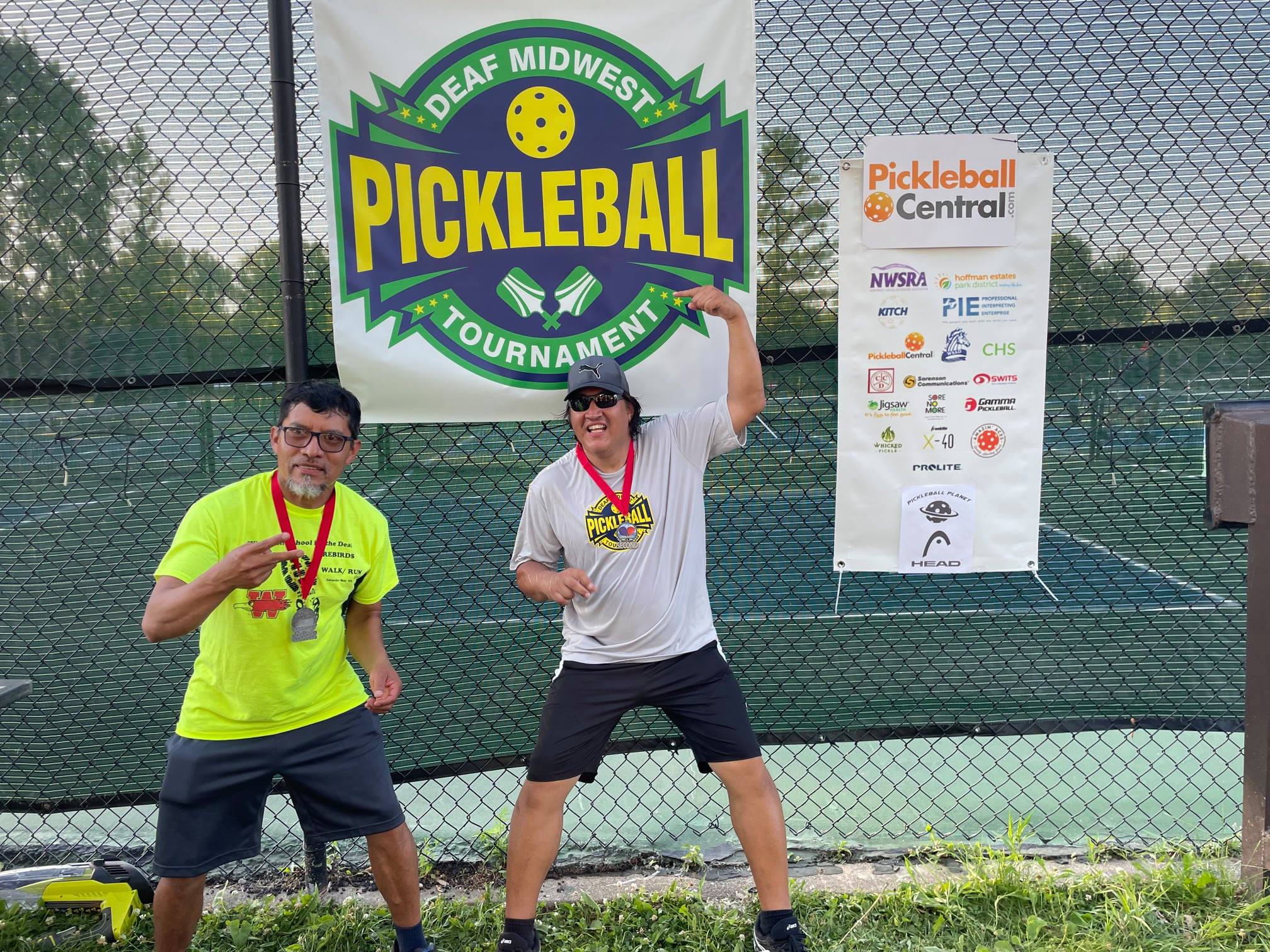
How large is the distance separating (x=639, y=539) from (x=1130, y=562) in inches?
81.6

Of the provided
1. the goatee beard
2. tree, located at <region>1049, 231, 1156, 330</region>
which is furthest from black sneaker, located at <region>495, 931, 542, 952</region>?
tree, located at <region>1049, 231, 1156, 330</region>

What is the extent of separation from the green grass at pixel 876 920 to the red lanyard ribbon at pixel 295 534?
48.1 inches

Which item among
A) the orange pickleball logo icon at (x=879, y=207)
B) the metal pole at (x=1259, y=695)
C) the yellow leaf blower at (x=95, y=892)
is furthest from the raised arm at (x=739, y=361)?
the yellow leaf blower at (x=95, y=892)

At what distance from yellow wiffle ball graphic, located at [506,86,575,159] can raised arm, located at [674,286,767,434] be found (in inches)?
27.4

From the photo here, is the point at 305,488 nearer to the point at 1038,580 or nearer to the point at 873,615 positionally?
the point at 873,615

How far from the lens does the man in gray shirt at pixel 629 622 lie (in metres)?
2.97

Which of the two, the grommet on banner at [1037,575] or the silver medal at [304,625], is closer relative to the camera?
the silver medal at [304,625]

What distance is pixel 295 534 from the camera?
2.76 metres

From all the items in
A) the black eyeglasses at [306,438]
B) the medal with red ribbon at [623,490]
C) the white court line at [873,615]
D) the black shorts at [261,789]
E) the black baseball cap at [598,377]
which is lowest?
the black shorts at [261,789]

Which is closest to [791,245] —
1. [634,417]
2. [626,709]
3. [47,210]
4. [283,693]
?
[634,417]

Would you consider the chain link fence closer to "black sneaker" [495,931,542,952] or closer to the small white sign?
the small white sign

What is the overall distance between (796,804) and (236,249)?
3.04m

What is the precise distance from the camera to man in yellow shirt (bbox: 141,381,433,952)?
2682 mm

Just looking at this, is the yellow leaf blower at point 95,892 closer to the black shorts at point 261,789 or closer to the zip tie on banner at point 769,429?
the black shorts at point 261,789
